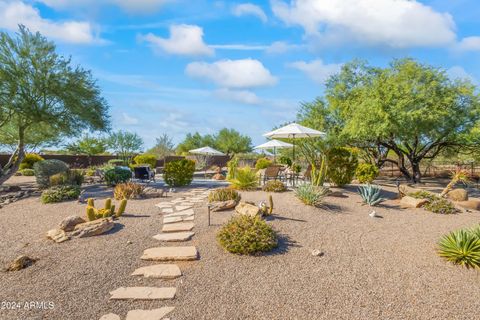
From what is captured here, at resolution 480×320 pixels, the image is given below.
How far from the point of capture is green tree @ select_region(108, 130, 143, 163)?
3131 centimetres

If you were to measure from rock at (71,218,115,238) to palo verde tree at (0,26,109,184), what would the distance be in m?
8.03

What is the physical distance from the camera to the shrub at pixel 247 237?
4688 millimetres

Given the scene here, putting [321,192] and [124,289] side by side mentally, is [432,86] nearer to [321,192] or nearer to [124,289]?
[321,192]

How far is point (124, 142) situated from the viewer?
3169 centimetres

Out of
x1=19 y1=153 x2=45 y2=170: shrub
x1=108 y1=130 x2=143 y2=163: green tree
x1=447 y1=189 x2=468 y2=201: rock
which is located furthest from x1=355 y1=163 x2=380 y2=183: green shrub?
x1=108 y1=130 x2=143 y2=163: green tree

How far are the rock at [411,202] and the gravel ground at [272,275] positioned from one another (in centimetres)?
189

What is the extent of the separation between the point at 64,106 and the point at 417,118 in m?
14.3

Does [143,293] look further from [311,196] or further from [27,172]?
[27,172]

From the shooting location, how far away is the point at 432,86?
12.5 m

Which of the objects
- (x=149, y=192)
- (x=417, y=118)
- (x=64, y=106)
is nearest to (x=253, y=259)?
(x=149, y=192)

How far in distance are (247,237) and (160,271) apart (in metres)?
1.42

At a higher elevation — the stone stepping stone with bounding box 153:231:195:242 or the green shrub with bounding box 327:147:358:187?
the green shrub with bounding box 327:147:358:187

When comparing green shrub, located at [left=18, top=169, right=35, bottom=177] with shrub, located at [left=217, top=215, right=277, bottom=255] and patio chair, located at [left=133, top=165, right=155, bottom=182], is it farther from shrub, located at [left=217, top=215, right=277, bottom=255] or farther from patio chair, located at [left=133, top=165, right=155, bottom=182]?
shrub, located at [left=217, top=215, right=277, bottom=255]

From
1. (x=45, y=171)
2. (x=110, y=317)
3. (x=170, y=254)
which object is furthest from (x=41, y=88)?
(x=110, y=317)
